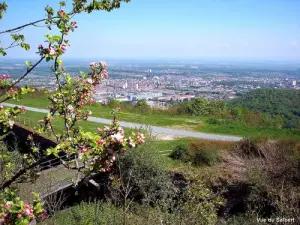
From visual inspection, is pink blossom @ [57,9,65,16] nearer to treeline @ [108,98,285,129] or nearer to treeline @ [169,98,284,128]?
treeline @ [169,98,284,128]

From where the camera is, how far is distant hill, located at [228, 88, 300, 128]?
34938mm

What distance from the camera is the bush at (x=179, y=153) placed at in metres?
16.1

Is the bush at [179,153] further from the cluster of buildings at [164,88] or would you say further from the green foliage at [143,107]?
the green foliage at [143,107]

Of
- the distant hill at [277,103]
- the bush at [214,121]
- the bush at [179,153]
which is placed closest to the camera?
the bush at [179,153]

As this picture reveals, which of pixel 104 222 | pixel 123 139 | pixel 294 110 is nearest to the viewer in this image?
pixel 123 139

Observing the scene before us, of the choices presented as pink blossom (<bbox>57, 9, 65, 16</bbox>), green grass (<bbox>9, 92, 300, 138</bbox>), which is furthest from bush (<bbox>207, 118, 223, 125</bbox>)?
pink blossom (<bbox>57, 9, 65, 16</bbox>)

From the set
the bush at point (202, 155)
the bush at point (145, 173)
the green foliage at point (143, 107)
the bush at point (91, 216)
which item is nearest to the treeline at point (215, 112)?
the green foliage at point (143, 107)

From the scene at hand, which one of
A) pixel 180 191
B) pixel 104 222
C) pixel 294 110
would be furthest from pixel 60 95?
pixel 294 110

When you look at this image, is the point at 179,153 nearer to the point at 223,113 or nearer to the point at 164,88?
the point at 223,113

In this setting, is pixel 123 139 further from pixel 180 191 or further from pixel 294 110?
pixel 294 110

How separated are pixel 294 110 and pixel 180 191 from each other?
29.0 metres

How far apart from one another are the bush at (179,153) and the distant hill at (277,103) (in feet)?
58.6

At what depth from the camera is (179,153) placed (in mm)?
16344

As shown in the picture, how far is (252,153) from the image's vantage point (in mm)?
14352
